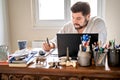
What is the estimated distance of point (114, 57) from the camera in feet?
4.75

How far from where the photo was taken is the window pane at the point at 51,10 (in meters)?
3.41

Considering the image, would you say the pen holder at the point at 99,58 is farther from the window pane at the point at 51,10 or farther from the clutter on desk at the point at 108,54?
the window pane at the point at 51,10

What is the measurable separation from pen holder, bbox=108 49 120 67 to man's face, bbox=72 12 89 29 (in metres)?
0.90

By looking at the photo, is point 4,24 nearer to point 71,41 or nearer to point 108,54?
point 71,41

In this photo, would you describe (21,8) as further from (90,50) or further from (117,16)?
(90,50)

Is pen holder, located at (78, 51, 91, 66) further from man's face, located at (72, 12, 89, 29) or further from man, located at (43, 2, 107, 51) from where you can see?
man's face, located at (72, 12, 89, 29)

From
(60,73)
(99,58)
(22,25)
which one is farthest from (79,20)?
(22,25)

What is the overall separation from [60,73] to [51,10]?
7.11ft

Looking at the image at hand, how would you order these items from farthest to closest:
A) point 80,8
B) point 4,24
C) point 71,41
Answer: point 4,24 < point 80,8 < point 71,41

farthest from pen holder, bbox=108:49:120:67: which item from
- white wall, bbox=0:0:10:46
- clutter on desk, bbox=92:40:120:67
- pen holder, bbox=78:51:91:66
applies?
white wall, bbox=0:0:10:46

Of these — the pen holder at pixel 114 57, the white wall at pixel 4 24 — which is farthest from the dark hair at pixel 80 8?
the white wall at pixel 4 24

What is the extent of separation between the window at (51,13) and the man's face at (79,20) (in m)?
1.02

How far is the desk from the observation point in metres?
1.38

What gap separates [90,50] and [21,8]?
86.2 inches
